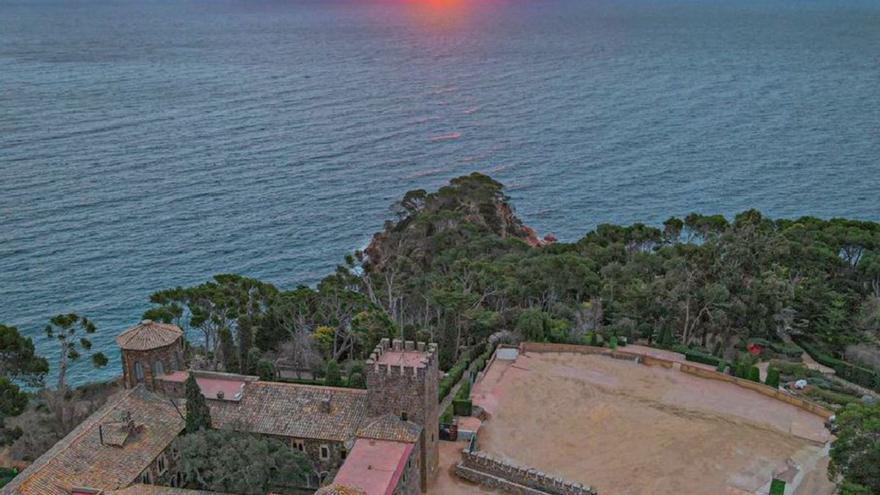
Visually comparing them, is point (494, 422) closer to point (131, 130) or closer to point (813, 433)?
point (813, 433)

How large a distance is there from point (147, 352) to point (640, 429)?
101 feet

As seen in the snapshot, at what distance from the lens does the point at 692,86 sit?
18175cm

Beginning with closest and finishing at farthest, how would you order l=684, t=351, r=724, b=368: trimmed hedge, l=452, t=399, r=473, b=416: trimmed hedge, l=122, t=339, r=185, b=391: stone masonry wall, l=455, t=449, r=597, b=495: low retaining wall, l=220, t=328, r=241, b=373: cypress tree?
l=455, t=449, r=597, b=495: low retaining wall
l=122, t=339, r=185, b=391: stone masonry wall
l=452, t=399, r=473, b=416: trimmed hedge
l=684, t=351, r=724, b=368: trimmed hedge
l=220, t=328, r=241, b=373: cypress tree

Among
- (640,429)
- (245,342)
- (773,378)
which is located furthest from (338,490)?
(773,378)

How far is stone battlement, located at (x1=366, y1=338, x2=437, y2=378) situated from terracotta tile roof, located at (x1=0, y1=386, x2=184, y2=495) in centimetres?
1179

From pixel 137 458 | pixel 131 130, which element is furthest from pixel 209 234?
pixel 137 458

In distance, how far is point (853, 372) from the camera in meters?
61.3

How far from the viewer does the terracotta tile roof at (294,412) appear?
45312 mm

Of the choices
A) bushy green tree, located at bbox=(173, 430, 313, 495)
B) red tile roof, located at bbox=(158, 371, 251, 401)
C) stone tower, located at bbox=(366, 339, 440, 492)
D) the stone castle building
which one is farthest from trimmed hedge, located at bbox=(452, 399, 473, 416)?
red tile roof, located at bbox=(158, 371, 251, 401)

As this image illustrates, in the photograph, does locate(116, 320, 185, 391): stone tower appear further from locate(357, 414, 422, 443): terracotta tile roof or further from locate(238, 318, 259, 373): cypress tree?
locate(238, 318, 259, 373): cypress tree

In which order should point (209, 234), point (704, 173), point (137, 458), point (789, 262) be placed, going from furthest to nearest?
point (704, 173) → point (209, 234) → point (789, 262) → point (137, 458)

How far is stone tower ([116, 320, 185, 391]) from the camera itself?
4762 cm

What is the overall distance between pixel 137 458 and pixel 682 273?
4714 cm

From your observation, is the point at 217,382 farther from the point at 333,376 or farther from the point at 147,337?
the point at 333,376
